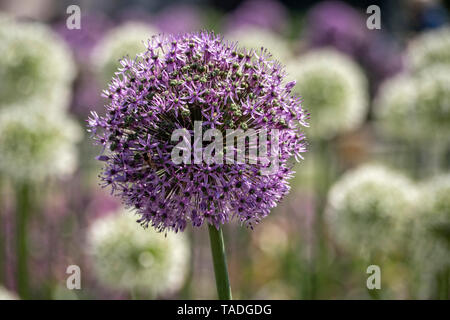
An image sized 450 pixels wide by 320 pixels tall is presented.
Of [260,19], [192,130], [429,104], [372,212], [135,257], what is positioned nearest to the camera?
[192,130]

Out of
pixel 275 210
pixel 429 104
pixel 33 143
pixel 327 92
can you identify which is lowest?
pixel 275 210

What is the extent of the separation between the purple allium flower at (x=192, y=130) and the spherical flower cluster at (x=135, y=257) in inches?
50.2

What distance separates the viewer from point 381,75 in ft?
22.8

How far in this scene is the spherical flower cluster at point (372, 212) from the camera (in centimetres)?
327

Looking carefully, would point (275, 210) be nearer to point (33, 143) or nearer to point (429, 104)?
point (429, 104)

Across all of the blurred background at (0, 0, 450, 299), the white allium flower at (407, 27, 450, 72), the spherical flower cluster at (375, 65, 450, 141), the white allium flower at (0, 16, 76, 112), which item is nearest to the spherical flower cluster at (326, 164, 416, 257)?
the blurred background at (0, 0, 450, 299)

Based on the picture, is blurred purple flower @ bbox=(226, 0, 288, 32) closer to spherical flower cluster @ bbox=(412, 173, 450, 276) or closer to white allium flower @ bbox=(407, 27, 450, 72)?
white allium flower @ bbox=(407, 27, 450, 72)

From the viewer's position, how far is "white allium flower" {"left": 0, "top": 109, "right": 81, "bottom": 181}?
11.2 ft

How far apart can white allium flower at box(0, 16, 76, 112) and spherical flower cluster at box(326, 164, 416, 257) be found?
2123 millimetres

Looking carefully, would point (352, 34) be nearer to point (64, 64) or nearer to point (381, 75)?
point (381, 75)

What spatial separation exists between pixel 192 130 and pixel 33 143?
2.01 metres

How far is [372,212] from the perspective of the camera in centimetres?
334

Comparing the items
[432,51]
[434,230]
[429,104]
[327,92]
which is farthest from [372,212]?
[432,51]

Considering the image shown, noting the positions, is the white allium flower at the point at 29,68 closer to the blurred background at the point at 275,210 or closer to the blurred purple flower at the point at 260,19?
the blurred background at the point at 275,210
